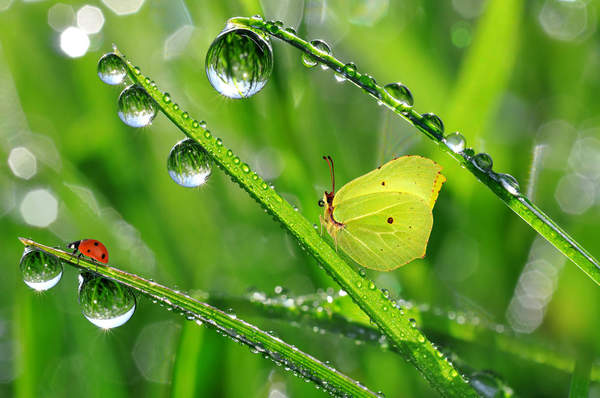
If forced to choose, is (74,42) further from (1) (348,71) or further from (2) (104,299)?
(1) (348,71)

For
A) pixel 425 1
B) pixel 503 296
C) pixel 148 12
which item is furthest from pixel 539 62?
pixel 148 12

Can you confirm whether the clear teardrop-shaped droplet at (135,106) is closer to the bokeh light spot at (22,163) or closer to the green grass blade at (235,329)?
the green grass blade at (235,329)

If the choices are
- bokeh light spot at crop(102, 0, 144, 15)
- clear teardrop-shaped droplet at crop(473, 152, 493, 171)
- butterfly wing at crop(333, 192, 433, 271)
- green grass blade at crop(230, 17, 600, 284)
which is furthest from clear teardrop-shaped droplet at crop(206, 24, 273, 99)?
bokeh light spot at crop(102, 0, 144, 15)

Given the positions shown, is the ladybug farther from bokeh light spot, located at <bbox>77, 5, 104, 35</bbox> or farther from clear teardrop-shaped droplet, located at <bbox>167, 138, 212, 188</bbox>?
bokeh light spot, located at <bbox>77, 5, 104, 35</bbox>

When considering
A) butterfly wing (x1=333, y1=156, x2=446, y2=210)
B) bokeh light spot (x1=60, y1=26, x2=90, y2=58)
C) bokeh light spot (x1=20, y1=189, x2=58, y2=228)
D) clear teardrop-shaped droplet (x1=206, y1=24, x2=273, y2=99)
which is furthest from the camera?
bokeh light spot (x1=60, y1=26, x2=90, y2=58)

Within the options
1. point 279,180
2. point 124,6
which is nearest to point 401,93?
point 279,180

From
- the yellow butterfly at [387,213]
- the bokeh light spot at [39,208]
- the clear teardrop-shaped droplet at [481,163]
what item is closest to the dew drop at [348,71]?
the clear teardrop-shaped droplet at [481,163]

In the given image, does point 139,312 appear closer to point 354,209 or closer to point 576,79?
point 354,209

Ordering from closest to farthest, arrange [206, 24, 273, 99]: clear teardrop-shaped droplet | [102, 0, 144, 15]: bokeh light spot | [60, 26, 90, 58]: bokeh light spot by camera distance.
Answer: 1. [206, 24, 273, 99]: clear teardrop-shaped droplet
2. [60, 26, 90, 58]: bokeh light spot
3. [102, 0, 144, 15]: bokeh light spot
